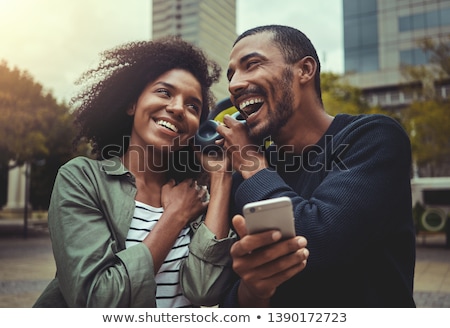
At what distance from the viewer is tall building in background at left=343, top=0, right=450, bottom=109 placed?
5.95 metres

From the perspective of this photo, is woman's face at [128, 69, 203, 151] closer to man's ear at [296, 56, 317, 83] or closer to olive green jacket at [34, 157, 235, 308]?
olive green jacket at [34, 157, 235, 308]

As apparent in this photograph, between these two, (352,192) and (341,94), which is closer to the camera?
(352,192)

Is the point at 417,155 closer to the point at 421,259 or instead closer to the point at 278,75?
the point at 421,259

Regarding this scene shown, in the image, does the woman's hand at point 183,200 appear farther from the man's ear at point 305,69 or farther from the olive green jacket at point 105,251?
the man's ear at point 305,69

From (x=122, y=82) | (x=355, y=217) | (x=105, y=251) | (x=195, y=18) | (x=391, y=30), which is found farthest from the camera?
(x=391, y=30)

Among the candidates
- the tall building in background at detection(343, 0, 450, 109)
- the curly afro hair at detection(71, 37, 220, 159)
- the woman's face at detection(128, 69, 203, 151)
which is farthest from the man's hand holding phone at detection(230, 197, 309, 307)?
the tall building in background at detection(343, 0, 450, 109)

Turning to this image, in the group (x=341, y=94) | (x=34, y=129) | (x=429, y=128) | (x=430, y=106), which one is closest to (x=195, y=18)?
(x=34, y=129)

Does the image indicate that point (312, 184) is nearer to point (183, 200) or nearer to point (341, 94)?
point (183, 200)

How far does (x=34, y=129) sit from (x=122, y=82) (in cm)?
842

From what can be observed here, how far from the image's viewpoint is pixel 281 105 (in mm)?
1472

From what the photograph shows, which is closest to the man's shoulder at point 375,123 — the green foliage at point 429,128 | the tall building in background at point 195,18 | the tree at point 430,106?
the tall building in background at point 195,18

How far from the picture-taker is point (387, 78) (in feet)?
40.9

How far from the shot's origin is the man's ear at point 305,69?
1.50m

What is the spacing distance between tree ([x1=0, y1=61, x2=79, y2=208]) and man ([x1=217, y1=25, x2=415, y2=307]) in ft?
18.5
